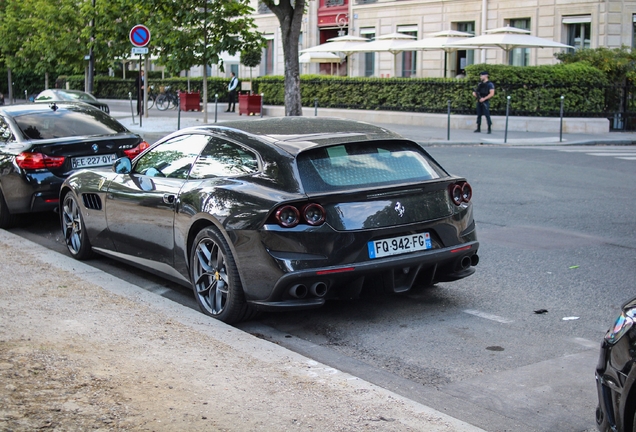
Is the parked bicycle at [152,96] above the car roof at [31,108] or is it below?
above

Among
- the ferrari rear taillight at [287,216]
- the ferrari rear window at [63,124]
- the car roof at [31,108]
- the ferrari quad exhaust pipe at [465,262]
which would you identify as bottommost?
the ferrari quad exhaust pipe at [465,262]

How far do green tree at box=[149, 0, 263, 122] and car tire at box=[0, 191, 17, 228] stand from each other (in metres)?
17.3

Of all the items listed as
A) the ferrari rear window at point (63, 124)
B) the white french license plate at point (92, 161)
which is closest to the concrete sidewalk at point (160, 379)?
the white french license plate at point (92, 161)

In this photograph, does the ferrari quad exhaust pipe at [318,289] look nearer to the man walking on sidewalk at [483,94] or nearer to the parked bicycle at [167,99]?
the man walking on sidewalk at [483,94]

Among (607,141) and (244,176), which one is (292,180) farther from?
(607,141)

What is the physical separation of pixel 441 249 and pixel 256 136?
1.58 meters

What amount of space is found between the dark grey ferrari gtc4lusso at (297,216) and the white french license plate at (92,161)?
9.99 ft

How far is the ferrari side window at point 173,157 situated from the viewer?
7031mm

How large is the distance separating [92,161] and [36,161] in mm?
608

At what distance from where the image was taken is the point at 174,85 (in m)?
45.0

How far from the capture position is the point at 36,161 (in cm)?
1001

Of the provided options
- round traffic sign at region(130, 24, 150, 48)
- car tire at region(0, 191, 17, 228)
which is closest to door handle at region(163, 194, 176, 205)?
car tire at region(0, 191, 17, 228)

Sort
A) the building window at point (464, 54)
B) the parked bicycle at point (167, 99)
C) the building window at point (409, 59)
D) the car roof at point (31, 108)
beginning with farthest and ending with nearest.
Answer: the building window at point (409, 59), the parked bicycle at point (167, 99), the building window at point (464, 54), the car roof at point (31, 108)

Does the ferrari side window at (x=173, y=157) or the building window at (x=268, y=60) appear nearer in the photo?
the ferrari side window at (x=173, y=157)
